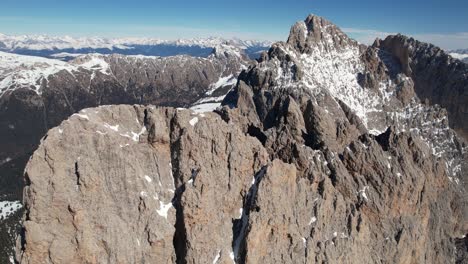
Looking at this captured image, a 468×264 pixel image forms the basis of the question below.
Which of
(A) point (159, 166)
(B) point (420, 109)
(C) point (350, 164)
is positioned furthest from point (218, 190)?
(B) point (420, 109)

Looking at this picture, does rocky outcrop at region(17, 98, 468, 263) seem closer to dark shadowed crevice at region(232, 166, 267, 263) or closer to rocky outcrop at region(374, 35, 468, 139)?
dark shadowed crevice at region(232, 166, 267, 263)

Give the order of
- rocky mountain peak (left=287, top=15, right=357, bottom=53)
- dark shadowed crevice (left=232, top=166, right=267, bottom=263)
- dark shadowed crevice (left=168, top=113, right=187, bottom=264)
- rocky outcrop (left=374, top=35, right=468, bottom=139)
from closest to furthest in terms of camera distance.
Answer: dark shadowed crevice (left=232, top=166, right=267, bottom=263), dark shadowed crevice (left=168, top=113, right=187, bottom=264), rocky mountain peak (left=287, top=15, right=357, bottom=53), rocky outcrop (left=374, top=35, right=468, bottom=139)

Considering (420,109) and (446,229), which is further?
(420,109)

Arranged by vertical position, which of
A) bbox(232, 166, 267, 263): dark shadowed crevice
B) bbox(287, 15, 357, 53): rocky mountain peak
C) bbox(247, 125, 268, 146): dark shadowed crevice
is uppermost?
bbox(287, 15, 357, 53): rocky mountain peak

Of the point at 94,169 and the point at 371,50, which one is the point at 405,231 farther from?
the point at 371,50

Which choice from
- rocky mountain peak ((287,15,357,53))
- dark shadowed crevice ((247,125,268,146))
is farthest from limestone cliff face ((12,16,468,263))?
rocky mountain peak ((287,15,357,53))

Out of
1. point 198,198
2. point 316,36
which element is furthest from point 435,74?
point 198,198

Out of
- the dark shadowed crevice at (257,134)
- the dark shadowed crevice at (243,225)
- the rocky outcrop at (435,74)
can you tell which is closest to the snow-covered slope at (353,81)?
the rocky outcrop at (435,74)
